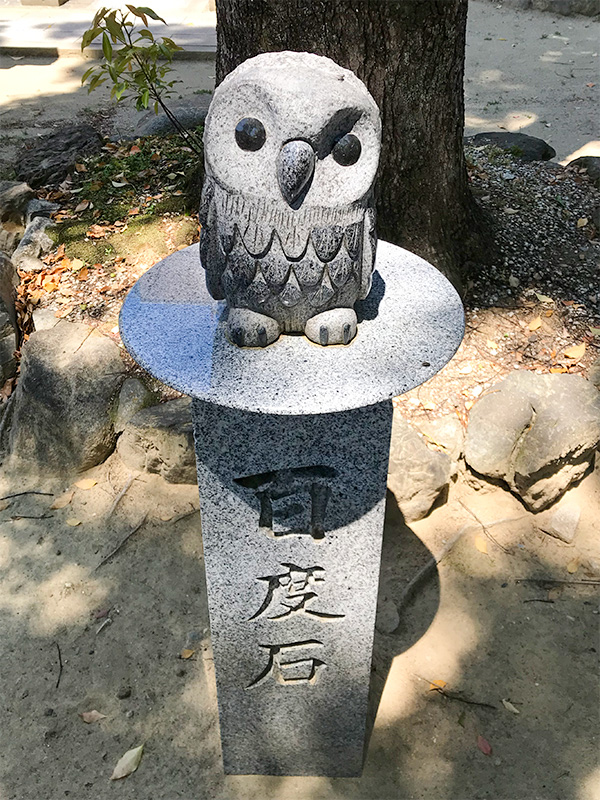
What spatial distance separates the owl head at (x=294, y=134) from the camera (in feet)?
5.69

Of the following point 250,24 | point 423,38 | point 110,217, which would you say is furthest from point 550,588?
point 110,217

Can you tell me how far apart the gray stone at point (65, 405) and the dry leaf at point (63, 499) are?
0.47 feet

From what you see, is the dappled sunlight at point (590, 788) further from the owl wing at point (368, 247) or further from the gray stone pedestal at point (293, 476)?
the owl wing at point (368, 247)

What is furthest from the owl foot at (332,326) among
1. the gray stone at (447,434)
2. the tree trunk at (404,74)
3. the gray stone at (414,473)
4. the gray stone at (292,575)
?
the tree trunk at (404,74)

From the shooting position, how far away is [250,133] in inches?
69.9

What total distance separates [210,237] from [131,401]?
245 centimetres

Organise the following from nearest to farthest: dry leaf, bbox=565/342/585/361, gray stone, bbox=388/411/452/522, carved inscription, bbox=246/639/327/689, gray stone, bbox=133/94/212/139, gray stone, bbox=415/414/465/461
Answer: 1. carved inscription, bbox=246/639/327/689
2. gray stone, bbox=388/411/452/522
3. gray stone, bbox=415/414/465/461
4. dry leaf, bbox=565/342/585/361
5. gray stone, bbox=133/94/212/139

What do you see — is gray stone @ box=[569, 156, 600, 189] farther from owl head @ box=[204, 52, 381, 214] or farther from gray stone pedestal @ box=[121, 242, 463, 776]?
owl head @ box=[204, 52, 381, 214]

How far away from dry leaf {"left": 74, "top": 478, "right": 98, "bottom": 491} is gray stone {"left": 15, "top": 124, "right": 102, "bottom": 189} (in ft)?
9.92

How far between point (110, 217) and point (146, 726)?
3.60 metres

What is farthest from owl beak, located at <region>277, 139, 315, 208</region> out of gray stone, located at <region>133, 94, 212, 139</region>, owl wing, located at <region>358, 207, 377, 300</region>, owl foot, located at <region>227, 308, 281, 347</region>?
gray stone, located at <region>133, 94, 212, 139</region>

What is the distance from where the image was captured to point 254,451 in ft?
7.08

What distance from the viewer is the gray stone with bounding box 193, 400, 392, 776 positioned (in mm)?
2146

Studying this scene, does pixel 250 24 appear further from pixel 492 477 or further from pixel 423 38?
pixel 492 477
